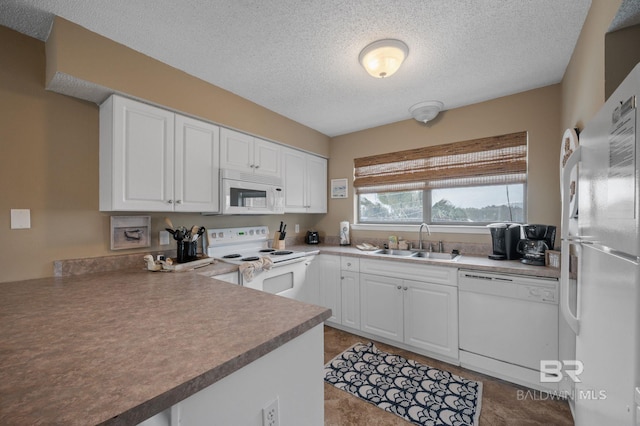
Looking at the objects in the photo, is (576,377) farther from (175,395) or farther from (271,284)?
(271,284)

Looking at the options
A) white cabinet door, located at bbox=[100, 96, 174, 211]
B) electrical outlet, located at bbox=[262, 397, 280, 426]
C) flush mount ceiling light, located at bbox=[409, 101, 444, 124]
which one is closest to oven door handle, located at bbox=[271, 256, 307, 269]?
white cabinet door, located at bbox=[100, 96, 174, 211]

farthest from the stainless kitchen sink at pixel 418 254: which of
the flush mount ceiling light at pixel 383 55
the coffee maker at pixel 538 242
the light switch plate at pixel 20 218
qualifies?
the light switch plate at pixel 20 218

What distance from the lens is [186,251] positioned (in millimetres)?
2139

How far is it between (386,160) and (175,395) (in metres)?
3.10

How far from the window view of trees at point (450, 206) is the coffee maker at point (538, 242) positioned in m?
0.45

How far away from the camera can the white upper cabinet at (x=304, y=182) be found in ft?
10.2

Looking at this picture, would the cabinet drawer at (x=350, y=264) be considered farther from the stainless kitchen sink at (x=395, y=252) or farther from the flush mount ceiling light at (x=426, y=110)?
the flush mount ceiling light at (x=426, y=110)

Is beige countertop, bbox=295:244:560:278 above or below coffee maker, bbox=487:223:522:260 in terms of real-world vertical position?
below

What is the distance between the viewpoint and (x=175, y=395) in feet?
1.98

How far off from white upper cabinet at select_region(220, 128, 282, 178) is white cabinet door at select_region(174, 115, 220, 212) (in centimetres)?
9

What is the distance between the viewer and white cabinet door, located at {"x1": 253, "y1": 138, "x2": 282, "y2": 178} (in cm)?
271

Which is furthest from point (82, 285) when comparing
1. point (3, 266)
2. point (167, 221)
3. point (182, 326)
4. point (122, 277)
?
point (182, 326)

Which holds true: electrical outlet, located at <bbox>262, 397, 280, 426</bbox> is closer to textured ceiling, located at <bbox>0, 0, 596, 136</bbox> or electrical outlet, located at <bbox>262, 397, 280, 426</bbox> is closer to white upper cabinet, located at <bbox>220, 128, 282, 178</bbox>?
textured ceiling, located at <bbox>0, 0, 596, 136</bbox>

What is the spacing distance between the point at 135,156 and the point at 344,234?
2397 mm
